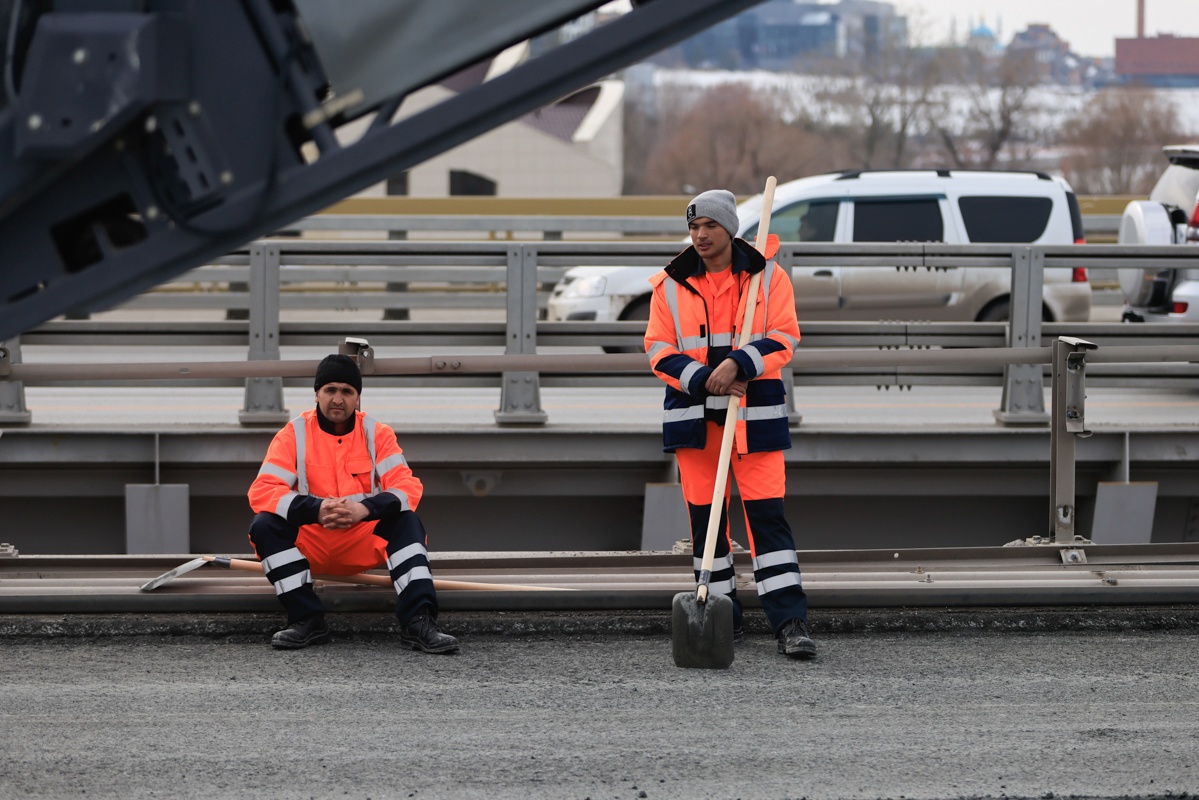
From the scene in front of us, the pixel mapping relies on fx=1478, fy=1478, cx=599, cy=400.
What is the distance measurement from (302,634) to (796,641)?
199cm

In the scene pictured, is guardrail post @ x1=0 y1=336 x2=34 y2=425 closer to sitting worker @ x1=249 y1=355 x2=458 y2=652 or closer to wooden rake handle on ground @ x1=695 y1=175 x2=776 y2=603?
sitting worker @ x1=249 y1=355 x2=458 y2=652

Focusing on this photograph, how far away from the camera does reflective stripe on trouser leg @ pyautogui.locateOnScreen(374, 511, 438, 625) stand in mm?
5984

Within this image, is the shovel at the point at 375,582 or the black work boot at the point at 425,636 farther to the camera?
the shovel at the point at 375,582

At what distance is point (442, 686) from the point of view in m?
5.51

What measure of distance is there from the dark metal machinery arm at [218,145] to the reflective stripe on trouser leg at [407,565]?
2735 millimetres

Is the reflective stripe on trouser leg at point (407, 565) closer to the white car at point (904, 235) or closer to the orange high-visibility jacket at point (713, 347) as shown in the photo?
the orange high-visibility jacket at point (713, 347)

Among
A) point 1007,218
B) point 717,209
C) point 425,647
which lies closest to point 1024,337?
point 1007,218

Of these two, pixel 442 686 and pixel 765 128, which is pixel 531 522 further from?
pixel 765 128

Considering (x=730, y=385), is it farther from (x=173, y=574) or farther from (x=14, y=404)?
(x=14, y=404)

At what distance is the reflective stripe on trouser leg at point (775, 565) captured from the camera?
592 cm

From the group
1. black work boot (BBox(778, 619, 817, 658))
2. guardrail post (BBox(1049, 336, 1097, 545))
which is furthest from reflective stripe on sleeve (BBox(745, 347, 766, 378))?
guardrail post (BBox(1049, 336, 1097, 545))

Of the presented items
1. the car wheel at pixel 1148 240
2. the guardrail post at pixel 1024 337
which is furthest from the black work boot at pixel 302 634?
the car wheel at pixel 1148 240

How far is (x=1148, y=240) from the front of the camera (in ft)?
38.9

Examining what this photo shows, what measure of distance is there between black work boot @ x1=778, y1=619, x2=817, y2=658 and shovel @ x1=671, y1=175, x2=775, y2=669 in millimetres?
293
